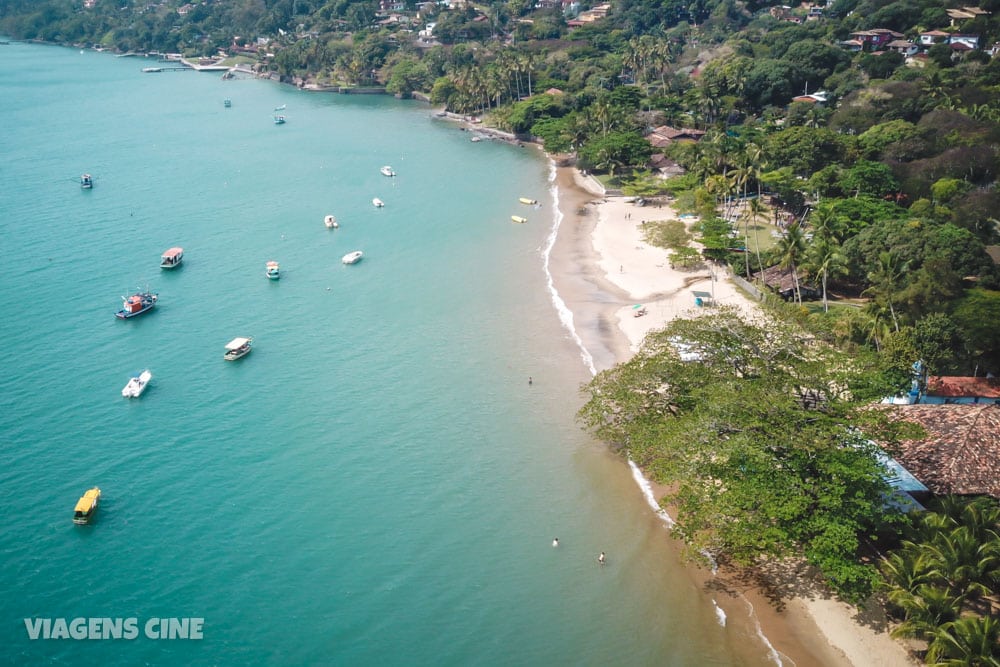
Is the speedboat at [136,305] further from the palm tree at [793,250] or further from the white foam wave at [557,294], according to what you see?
the palm tree at [793,250]

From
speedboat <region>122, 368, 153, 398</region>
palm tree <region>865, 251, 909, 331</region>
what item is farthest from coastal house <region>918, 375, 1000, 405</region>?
speedboat <region>122, 368, 153, 398</region>

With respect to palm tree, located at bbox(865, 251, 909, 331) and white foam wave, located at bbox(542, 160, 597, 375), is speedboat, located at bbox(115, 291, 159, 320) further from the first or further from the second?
palm tree, located at bbox(865, 251, 909, 331)

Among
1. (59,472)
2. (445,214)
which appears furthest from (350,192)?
(59,472)

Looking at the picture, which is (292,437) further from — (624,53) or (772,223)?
(624,53)

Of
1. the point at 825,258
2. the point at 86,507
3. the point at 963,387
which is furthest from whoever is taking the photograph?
the point at 825,258

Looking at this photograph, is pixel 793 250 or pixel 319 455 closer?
pixel 319 455

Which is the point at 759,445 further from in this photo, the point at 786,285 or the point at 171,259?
the point at 171,259

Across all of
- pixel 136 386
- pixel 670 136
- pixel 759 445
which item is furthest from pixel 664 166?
pixel 136 386
